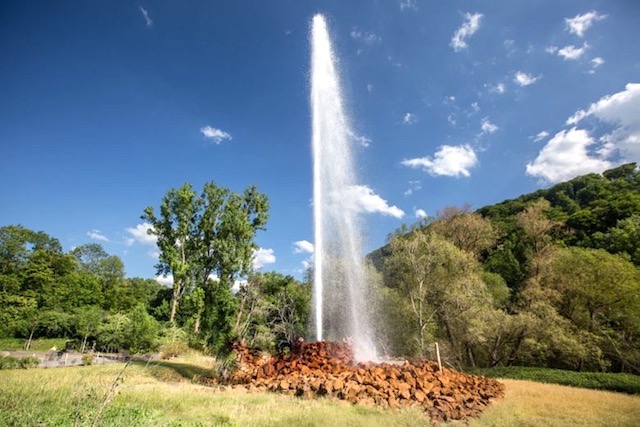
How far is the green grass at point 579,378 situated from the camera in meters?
16.8

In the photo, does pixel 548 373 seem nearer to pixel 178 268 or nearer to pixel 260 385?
pixel 260 385

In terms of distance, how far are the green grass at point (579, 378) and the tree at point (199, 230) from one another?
2154 cm

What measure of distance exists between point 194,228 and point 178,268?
4829 mm

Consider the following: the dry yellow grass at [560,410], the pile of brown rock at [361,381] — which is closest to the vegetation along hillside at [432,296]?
the pile of brown rock at [361,381]

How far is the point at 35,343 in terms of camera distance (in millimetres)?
42531

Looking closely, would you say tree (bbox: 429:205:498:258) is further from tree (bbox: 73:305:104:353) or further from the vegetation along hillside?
tree (bbox: 73:305:104:353)

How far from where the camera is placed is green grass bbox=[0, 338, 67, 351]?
1591 inches

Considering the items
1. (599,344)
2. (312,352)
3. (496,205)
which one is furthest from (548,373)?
(496,205)

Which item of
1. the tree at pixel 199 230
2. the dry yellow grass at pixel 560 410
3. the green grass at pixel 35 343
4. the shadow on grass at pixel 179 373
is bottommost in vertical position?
the dry yellow grass at pixel 560 410

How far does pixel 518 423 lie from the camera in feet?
32.2

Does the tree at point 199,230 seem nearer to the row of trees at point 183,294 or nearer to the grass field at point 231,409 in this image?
the row of trees at point 183,294

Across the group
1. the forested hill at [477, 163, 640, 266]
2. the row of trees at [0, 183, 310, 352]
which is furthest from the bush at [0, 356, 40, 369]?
the forested hill at [477, 163, 640, 266]

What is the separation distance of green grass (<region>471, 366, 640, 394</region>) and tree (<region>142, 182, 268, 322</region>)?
70.7ft

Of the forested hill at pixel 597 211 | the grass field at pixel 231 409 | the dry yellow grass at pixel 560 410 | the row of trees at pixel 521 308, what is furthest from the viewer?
the forested hill at pixel 597 211
